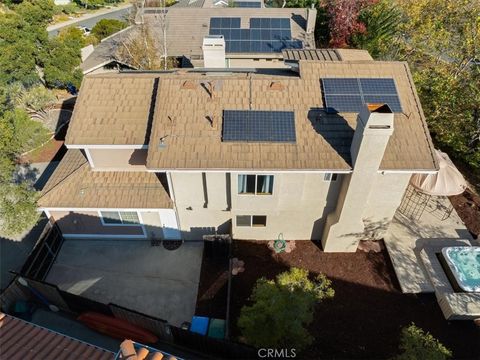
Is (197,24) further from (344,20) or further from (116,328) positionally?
(116,328)

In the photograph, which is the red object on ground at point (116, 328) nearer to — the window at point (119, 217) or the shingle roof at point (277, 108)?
the window at point (119, 217)

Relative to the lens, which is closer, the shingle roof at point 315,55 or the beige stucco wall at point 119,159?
the beige stucco wall at point 119,159

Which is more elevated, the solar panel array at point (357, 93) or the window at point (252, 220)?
the solar panel array at point (357, 93)

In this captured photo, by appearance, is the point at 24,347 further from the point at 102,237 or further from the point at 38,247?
the point at 102,237

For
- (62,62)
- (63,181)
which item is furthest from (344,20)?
(63,181)

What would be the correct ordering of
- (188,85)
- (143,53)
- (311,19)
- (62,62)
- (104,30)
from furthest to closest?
(104,30)
(311,19)
(143,53)
(62,62)
(188,85)

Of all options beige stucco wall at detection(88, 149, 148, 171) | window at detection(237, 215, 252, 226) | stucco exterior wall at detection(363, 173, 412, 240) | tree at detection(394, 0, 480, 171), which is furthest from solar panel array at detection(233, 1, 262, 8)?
stucco exterior wall at detection(363, 173, 412, 240)

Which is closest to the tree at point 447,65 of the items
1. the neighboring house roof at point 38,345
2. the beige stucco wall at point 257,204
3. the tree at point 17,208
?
the beige stucco wall at point 257,204

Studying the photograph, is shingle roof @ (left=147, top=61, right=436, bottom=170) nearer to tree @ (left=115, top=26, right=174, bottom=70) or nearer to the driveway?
the driveway
